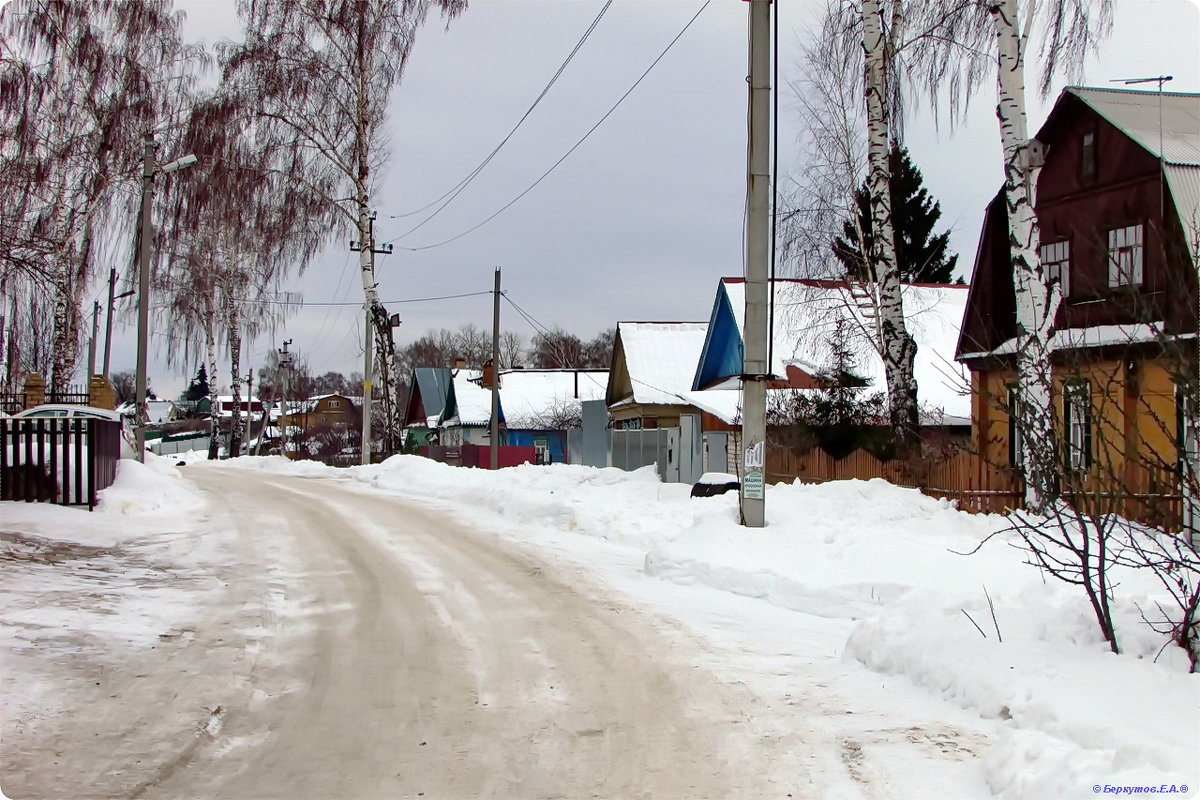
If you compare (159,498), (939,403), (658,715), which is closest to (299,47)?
(159,498)

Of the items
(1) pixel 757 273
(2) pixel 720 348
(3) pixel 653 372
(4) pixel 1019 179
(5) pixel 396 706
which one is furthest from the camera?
(3) pixel 653 372

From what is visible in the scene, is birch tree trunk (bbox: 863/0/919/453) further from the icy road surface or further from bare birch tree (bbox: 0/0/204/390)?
bare birch tree (bbox: 0/0/204/390)

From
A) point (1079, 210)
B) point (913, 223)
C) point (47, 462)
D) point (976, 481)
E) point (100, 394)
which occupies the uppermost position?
point (913, 223)

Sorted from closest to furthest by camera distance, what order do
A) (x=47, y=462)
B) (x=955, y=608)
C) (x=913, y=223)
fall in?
(x=955, y=608) < (x=47, y=462) < (x=913, y=223)

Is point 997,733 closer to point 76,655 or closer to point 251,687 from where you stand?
point 251,687

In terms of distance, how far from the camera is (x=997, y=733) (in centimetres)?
557

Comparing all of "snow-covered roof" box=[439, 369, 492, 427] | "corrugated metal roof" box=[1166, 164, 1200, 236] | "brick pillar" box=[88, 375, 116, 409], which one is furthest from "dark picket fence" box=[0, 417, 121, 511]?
"snow-covered roof" box=[439, 369, 492, 427]

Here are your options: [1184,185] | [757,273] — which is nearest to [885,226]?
[1184,185]

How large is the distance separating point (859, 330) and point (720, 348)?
706cm

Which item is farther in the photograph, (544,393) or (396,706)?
(544,393)

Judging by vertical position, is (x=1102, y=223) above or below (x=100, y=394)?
above

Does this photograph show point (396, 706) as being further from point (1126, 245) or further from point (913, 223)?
point (913, 223)

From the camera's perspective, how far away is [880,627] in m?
7.31

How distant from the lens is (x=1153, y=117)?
17.7 meters
